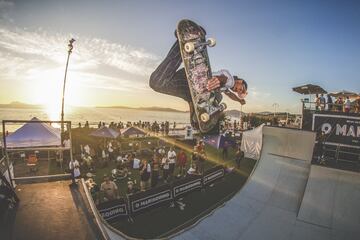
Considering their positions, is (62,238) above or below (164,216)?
above

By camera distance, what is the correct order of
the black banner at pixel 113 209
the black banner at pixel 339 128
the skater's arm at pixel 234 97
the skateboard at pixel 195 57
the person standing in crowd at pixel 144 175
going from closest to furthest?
the black banner at pixel 113 209, the person standing in crowd at pixel 144 175, the black banner at pixel 339 128, the skateboard at pixel 195 57, the skater's arm at pixel 234 97

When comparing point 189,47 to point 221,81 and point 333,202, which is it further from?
point 333,202

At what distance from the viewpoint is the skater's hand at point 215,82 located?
1599 cm

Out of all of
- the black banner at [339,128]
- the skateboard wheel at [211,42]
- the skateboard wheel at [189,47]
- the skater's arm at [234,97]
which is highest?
the skateboard wheel at [211,42]

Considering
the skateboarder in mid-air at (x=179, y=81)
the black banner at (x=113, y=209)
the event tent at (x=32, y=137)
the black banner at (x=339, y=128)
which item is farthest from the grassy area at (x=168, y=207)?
the black banner at (x=339, y=128)

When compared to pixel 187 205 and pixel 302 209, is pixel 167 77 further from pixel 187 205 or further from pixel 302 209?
pixel 302 209

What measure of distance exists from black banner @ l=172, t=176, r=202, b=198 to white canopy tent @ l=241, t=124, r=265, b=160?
11.2 m

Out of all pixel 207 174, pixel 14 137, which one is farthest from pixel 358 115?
pixel 14 137

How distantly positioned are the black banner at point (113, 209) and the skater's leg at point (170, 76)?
10.5m

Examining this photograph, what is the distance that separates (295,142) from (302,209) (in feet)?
15.5

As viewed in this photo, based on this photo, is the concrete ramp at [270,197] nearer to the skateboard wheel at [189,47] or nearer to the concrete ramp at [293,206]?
the concrete ramp at [293,206]

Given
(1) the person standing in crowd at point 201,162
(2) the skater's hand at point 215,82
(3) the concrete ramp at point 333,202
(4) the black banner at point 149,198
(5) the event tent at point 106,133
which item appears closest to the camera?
(3) the concrete ramp at point 333,202

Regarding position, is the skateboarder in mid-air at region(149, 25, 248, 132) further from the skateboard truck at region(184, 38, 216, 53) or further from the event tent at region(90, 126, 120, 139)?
the event tent at region(90, 126, 120, 139)

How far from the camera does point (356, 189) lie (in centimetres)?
948
